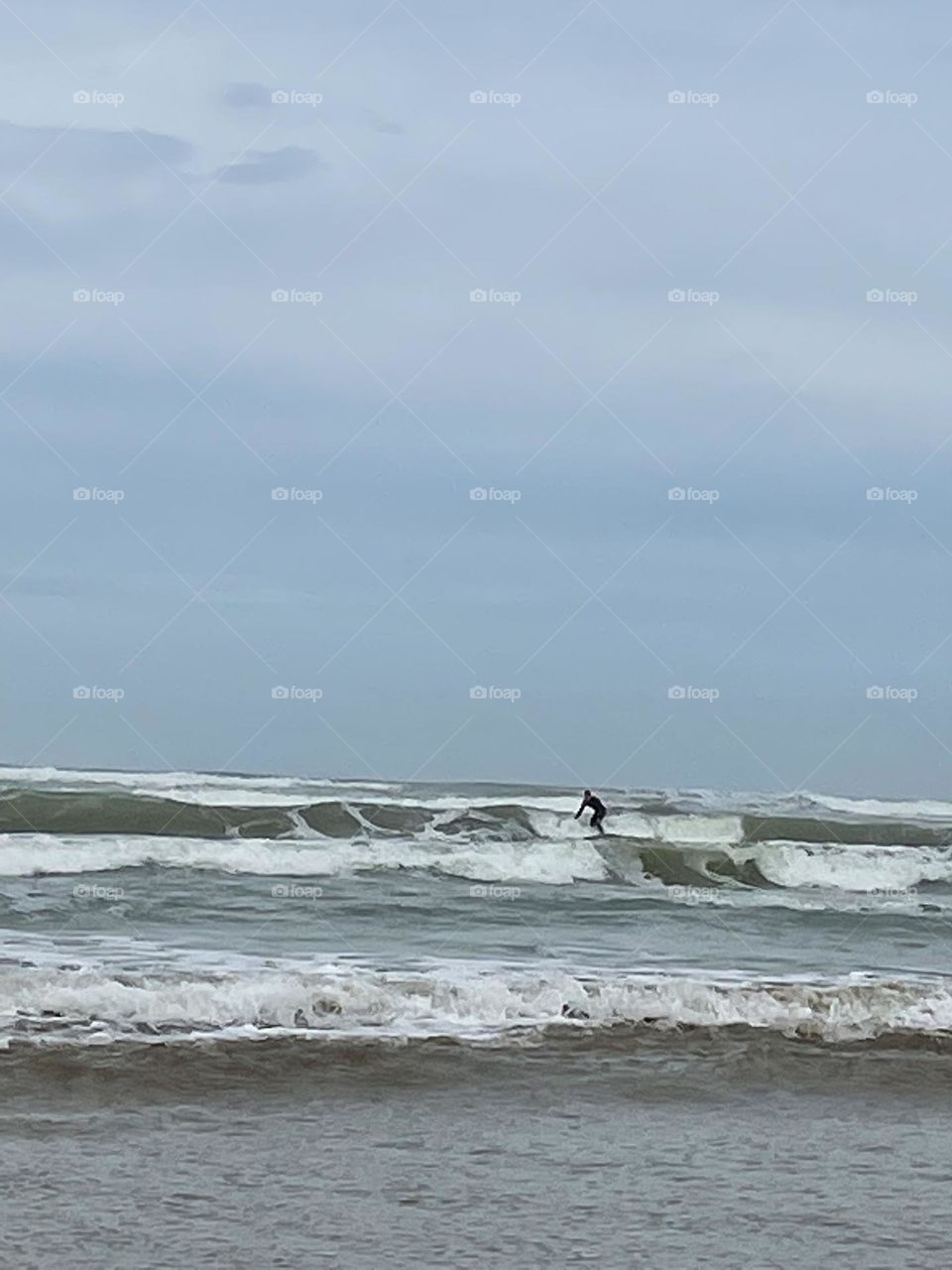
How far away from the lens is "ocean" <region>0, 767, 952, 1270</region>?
6121 millimetres

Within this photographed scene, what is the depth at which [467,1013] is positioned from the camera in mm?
10547

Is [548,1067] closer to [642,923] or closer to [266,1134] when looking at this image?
[266,1134]

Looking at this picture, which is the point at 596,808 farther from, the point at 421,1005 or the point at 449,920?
the point at 421,1005

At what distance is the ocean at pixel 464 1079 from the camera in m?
6.12

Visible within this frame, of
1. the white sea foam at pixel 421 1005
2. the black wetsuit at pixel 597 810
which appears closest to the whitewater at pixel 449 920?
the white sea foam at pixel 421 1005

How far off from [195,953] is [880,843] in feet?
71.7

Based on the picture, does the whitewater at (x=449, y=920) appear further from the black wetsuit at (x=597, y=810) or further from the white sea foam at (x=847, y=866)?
the black wetsuit at (x=597, y=810)


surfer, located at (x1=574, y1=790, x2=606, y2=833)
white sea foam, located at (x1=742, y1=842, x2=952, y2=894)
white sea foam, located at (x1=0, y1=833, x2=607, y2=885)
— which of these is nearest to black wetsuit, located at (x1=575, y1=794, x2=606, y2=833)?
surfer, located at (x1=574, y1=790, x2=606, y2=833)

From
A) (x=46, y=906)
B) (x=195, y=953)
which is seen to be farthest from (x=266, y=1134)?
(x=46, y=906)

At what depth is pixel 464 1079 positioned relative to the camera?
28.9 feet

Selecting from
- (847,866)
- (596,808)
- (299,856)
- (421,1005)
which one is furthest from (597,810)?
(421,1005)

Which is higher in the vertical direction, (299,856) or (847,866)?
(847,866)

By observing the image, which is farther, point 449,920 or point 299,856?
point 299,856

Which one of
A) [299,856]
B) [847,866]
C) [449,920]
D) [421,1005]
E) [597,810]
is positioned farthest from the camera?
[597,810]
